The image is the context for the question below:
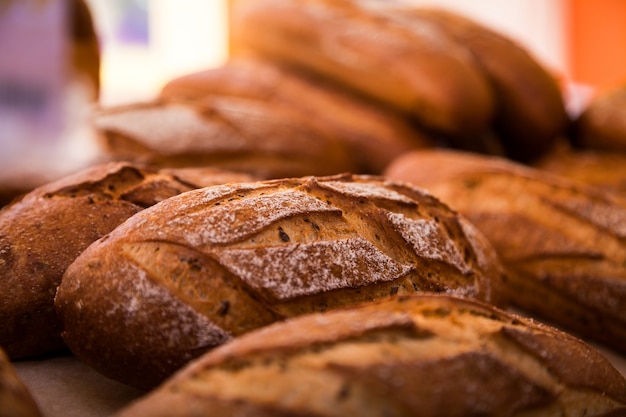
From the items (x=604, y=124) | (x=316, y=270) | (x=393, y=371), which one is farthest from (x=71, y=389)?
(x=604, y=124)

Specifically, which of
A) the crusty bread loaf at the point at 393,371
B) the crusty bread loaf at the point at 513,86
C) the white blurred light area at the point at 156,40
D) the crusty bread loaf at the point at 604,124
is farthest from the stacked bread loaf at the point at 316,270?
the white blurred light area at the point at 156,40

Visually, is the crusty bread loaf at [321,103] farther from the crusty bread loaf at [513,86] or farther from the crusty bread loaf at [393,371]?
the crusty bread loaf at [393,371]

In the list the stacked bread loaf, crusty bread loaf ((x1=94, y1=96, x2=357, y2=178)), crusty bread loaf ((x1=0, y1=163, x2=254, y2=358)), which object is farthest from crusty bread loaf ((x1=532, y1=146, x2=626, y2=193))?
crusty bread loaf ((x1=0, y1=163, x2=254, y2=358))

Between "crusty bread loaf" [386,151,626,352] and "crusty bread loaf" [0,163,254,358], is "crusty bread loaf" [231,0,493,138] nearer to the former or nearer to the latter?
"crusty bread loaf" [386,151,626,352]

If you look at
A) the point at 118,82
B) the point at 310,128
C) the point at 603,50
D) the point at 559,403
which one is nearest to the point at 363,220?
the point at 559,403

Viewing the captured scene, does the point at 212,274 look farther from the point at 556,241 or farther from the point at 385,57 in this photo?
the point at 385,57

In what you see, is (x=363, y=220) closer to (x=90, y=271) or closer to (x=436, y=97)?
(x=90, y=271)
